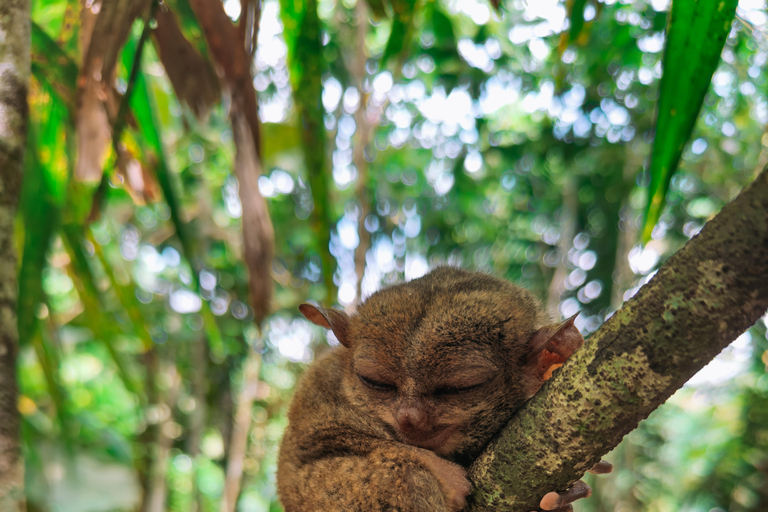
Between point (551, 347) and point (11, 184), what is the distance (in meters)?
1.41

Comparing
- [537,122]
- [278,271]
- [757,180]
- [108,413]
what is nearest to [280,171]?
[278,271]

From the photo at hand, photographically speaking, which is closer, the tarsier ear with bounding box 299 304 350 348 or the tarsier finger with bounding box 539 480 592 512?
the tarsier finger with bounding box 539 480 592 512

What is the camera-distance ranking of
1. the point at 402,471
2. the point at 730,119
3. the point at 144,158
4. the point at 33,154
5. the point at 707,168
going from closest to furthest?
1. the point at 402,471
2. the point at 33,154
3. the point at 144,158
4. the point at 730,119
5. the point at 707,168

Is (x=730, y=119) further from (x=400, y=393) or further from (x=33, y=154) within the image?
(x=33, y=154)

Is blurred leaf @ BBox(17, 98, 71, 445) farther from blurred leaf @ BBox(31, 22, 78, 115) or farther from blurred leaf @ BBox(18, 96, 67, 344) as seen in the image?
blurred leaf @ BBox(31, 22, 78, 115)

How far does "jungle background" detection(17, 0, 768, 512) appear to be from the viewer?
2205 mm

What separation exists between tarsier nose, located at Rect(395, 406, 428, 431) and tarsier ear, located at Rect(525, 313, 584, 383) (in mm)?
336

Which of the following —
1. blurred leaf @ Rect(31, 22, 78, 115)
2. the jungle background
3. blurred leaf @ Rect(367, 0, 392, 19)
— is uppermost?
blurred leaf @ Rect(367, 0, 392, 19)

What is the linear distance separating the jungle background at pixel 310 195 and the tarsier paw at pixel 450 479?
2.81 ft

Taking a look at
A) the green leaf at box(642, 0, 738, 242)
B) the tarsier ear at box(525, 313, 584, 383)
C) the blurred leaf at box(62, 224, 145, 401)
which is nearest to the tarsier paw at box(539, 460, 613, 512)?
the tarsier ear at box(525, 313, 584, 383)

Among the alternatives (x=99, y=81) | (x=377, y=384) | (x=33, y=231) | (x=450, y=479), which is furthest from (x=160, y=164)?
(x=450, y=479)

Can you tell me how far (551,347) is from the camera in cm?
142

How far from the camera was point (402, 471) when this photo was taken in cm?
143

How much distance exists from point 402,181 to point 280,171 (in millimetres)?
1621
